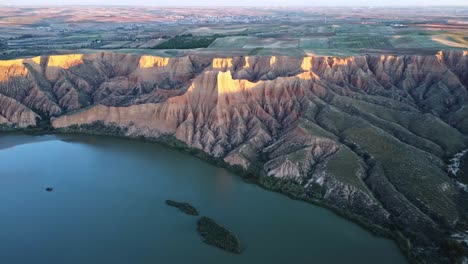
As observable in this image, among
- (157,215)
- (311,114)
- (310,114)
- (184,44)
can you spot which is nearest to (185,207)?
(157,215)

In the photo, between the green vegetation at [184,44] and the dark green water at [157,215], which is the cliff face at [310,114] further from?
the green vegetation at [184,44]

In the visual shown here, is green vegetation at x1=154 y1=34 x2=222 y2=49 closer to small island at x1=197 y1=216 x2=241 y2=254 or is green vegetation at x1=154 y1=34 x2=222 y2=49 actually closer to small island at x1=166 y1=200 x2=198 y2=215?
small island at x1=166 y1=200 x2=198 y2=215

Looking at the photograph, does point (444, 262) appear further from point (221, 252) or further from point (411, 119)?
point (411, 119)

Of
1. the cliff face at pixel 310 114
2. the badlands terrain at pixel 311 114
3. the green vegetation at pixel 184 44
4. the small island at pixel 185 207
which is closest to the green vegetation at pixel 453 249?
the badlands terrain at pixel 311 114

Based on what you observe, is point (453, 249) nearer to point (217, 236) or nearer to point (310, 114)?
point (217, 236)

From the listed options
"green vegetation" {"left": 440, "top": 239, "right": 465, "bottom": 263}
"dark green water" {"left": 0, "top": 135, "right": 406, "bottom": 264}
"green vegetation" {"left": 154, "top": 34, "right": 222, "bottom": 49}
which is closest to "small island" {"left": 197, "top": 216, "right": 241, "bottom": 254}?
"dark green water" {"left": 0, "top": 135, "right": 406, "bottom": 264}
